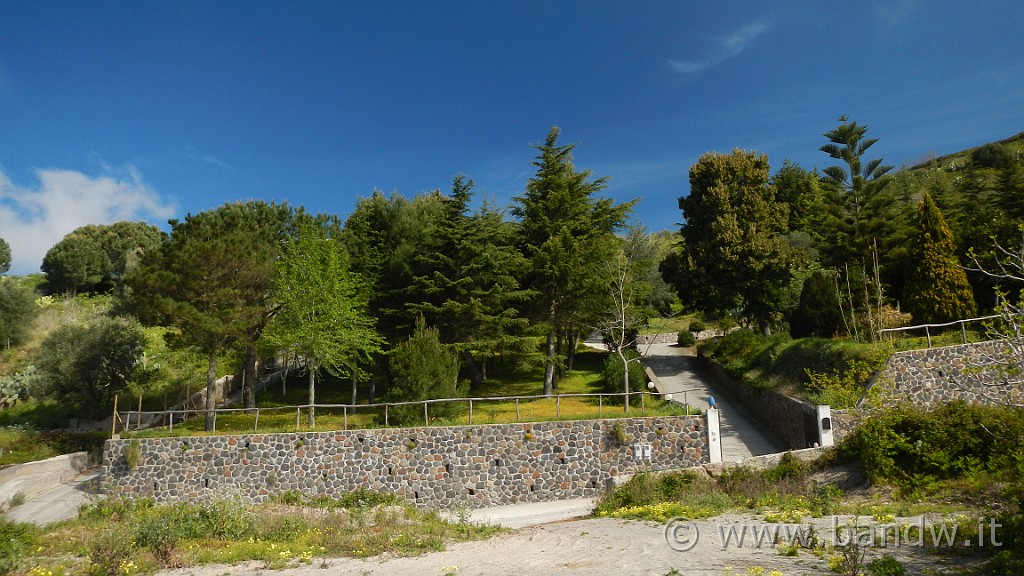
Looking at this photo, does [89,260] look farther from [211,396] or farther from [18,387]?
[211,396]

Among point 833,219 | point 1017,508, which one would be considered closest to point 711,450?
point 1017,508

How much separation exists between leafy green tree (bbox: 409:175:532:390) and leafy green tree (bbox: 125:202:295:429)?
6.81 metres

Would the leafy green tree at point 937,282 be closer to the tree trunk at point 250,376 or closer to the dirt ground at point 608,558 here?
the dirt ground at point 608,558

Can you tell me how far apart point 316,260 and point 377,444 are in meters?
8.70

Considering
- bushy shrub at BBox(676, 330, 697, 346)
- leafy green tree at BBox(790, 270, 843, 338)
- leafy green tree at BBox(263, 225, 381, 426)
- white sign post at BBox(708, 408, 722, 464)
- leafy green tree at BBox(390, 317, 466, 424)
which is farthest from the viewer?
bushy shrub at BBox(676, 330, 697, 346)

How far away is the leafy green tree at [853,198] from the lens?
91.2 feet

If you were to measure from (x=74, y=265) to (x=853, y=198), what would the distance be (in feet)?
213

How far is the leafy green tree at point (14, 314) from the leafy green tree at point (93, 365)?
13.3 m

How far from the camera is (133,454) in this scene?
16.8 m

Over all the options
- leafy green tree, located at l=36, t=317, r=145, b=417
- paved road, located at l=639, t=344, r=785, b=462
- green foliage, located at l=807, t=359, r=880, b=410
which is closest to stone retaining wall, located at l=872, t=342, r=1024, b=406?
green foliage, located at l=807, t=359, r=880, b=410

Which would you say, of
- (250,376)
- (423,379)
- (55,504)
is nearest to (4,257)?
(250,376)

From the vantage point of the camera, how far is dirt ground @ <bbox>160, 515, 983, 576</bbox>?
7.26 meters

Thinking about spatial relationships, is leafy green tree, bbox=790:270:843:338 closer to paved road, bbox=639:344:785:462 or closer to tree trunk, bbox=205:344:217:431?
paved road, bbox=639:344:785:462

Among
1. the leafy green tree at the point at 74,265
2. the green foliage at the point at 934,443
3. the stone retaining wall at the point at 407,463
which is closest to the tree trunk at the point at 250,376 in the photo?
the stone retaining wall at the point at 407,463
